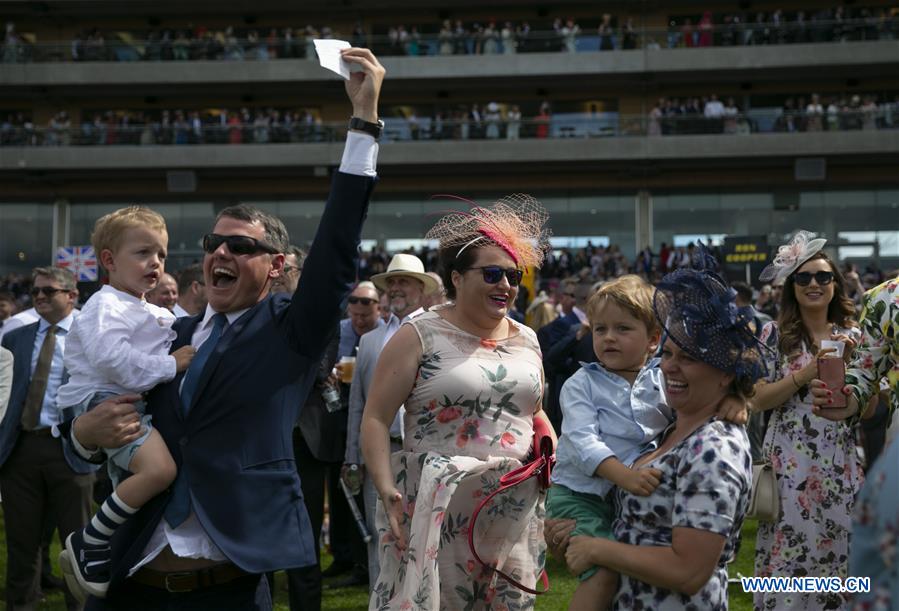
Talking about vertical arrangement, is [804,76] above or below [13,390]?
above

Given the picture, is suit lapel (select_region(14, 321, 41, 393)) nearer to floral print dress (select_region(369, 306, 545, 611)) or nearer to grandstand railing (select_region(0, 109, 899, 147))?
floral print dress (select_region(369, 306, 545, 611))

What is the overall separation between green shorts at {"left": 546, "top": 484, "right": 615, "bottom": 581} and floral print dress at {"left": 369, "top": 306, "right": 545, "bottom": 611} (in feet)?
1.79

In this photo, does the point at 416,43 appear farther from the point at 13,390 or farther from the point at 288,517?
the point at 288,517

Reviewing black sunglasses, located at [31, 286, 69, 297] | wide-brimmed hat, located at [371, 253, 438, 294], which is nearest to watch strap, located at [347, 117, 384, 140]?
wide-brimmed hat, located at [371, 253, 438, 294]

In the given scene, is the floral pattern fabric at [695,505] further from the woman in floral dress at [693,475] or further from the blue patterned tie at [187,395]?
the blue patterned tie at [187,395]

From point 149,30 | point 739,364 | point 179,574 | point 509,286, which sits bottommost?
point 179,574

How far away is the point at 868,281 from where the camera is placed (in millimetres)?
27500

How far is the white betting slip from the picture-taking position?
9.85ft

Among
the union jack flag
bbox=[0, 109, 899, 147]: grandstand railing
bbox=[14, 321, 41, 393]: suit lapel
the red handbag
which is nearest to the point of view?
the red handbag

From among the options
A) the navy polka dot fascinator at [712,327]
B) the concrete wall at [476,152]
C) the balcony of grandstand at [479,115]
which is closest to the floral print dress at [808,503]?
the navy polka dot fascinator at [712,327]

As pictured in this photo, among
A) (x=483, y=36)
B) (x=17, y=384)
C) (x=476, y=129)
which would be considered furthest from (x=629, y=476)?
(x=483, y=36)

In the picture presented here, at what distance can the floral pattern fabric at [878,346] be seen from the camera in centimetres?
435

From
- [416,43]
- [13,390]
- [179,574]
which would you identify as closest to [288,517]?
[179,574]

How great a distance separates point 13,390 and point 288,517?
4599 mm
